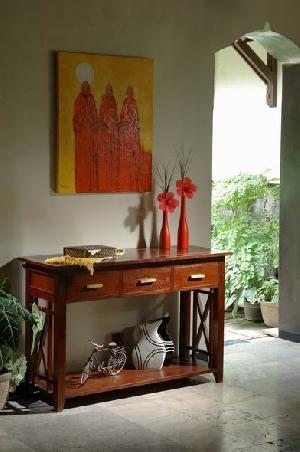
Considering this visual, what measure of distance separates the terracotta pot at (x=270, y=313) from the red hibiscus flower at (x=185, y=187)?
195 centimetres

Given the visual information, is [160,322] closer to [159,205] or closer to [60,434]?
[159,205]

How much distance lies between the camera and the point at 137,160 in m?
5.43

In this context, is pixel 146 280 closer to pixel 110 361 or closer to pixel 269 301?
pixel 110 361

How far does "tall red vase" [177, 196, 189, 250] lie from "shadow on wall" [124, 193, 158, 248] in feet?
0.66

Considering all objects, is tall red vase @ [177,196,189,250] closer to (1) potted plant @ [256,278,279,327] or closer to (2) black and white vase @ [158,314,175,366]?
(2) black and white vase @ [158,314,175,366]

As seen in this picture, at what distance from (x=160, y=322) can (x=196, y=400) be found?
25.1 inches

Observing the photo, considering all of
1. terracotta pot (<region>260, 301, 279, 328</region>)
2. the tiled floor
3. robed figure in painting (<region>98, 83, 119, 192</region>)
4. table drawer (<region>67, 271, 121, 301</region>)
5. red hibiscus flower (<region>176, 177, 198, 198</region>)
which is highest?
robed figure in painting (<region>98, 83, 119, 192</region>)

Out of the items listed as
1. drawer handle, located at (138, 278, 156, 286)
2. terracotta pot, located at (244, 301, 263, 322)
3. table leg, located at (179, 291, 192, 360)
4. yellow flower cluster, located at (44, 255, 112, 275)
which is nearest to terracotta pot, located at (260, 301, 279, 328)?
terracotta pot, located at (244, 301, 263, 322)

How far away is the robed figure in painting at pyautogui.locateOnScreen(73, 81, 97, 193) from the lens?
516cm

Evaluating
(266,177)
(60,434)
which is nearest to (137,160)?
(60,434)

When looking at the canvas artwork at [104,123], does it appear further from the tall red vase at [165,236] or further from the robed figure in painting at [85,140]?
the tall red vase at [165,236]

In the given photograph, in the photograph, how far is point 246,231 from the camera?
24.5 ft

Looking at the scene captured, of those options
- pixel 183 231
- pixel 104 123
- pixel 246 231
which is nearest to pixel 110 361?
pixel 183 231

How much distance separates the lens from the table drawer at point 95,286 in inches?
184
